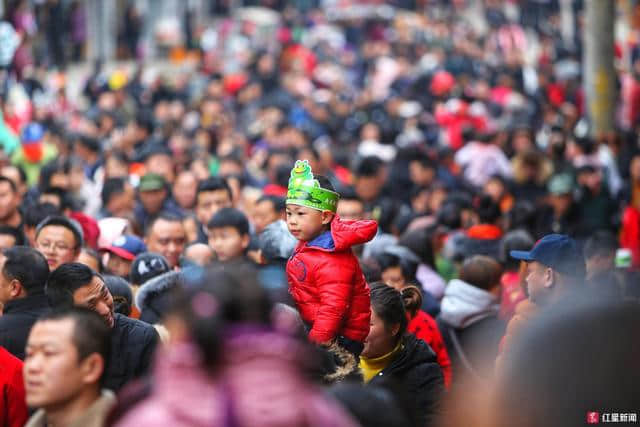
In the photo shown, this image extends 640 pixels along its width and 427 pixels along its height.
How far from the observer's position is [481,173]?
15414 millimetres

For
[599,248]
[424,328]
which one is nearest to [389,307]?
[424,328]

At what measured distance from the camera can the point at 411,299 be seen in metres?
6.76

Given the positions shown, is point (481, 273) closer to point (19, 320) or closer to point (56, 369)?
point (19, 320)

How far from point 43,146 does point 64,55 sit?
14909 mm

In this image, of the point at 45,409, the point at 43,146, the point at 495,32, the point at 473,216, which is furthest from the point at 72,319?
the point at 495,32

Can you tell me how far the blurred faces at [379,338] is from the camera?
19.1 ft

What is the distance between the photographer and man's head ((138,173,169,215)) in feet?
35.8

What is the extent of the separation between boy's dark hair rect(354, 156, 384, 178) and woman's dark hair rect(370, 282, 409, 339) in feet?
21.2

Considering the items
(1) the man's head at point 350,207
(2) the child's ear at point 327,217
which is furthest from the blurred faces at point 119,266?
(2) the child's ear at point 327,217

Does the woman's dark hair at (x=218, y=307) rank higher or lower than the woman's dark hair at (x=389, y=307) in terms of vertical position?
higher

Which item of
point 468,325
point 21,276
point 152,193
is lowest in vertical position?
point 468,325

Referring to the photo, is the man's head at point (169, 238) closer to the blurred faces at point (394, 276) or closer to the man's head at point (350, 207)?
the man's head at point (350, 207)

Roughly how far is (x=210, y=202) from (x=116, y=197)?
1.75 metres

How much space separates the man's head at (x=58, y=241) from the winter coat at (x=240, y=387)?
4689 mm
